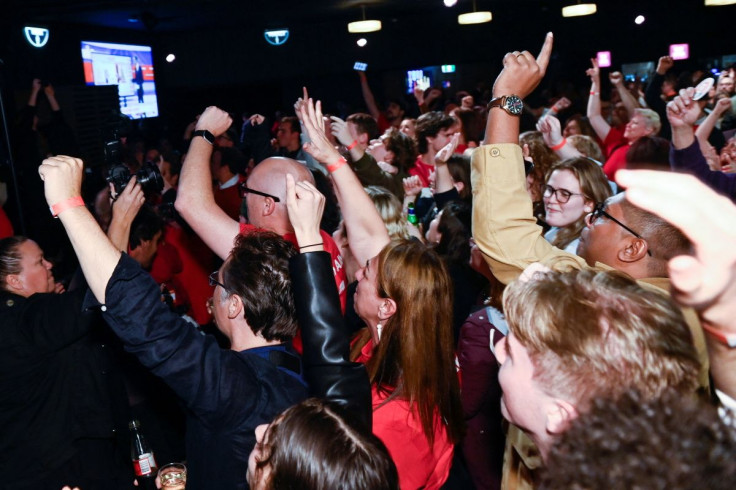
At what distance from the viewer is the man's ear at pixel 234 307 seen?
1713 mm

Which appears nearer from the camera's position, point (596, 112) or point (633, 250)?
point (633, 250)

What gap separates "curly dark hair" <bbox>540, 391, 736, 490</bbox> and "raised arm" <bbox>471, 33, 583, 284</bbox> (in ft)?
2.26

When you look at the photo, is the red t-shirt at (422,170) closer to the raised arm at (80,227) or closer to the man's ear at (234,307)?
the man's ear at (234,307)

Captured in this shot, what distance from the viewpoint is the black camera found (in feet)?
7.80

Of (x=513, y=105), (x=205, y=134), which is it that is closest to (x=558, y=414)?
(x=513, y=105)

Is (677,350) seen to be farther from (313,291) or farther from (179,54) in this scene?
(179,54)

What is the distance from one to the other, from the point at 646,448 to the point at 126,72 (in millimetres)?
11459

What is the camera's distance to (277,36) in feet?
42.1

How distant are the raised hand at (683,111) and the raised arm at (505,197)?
1.62 metres

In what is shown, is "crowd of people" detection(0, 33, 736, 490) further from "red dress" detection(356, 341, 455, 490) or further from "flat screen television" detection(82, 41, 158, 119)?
"flat screen television" detection(82, 41, 158, 119)

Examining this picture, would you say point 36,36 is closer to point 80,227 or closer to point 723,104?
point 723,104

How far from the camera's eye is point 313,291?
148 centimetres

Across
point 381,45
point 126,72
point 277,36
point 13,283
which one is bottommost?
point 13,283

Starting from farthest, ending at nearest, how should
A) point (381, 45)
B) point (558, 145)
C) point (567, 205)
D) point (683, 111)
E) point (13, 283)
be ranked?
1. point (381, 45)
2. point (558, 145)
3. point (683, 111)
4. point (567, 205)
5. point (13, 283)
